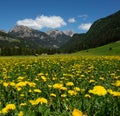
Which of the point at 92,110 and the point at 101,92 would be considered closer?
the point at 101,92

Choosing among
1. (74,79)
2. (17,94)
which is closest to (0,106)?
(17,94)

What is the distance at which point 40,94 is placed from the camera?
781 centimetres

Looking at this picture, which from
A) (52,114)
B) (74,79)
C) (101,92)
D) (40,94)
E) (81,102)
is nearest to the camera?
(101,92)

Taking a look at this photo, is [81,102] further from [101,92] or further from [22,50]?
[22,50]

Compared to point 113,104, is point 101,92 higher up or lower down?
higher up

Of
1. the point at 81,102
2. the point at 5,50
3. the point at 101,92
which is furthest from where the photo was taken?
the point at 5,50

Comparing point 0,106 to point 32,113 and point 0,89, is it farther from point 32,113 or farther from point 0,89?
point 0,89

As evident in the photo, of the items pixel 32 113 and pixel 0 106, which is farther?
pixel 0 106

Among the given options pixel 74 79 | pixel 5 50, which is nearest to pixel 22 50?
pixel 5 50

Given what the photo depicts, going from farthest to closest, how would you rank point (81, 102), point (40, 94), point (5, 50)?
1. point (5, 50)
2. point (40, 94)
3. point (81, 102)

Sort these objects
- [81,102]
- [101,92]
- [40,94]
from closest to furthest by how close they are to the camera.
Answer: [101,92]
[81,102]
[40,94]

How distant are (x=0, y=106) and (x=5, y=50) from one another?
16156cm

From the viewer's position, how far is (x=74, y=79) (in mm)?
10227

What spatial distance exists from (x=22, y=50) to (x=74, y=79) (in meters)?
164
